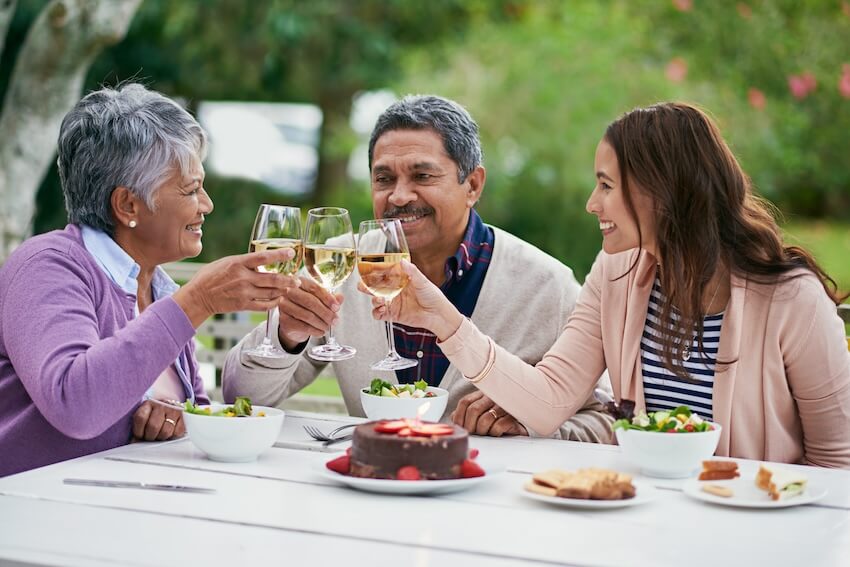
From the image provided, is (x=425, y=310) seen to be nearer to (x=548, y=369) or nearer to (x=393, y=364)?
(x=393, y=364)

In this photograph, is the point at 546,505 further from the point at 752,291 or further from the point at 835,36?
the point at 835,36

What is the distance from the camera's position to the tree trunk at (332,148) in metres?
8.80

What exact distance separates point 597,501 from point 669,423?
34 centimetres

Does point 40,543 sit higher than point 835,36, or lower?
lower

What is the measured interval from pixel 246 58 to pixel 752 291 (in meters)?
6.00

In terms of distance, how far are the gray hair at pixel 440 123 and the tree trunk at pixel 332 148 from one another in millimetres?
5295

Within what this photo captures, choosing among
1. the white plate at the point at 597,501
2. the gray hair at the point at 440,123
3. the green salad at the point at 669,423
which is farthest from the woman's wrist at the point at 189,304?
the gray hair at the point at 440,123

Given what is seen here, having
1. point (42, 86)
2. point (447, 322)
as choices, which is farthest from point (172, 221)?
point (42, 86)

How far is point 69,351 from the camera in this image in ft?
7.11

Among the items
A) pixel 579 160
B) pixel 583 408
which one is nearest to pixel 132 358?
pixel 583 408

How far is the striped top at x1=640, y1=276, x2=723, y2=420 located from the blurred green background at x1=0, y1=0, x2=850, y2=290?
4992 mm

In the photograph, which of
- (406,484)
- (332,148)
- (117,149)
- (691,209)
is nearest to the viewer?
(406,484)

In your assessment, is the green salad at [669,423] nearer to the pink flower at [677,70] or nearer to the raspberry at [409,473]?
the raspberry at [409,473]

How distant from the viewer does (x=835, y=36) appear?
810cm
